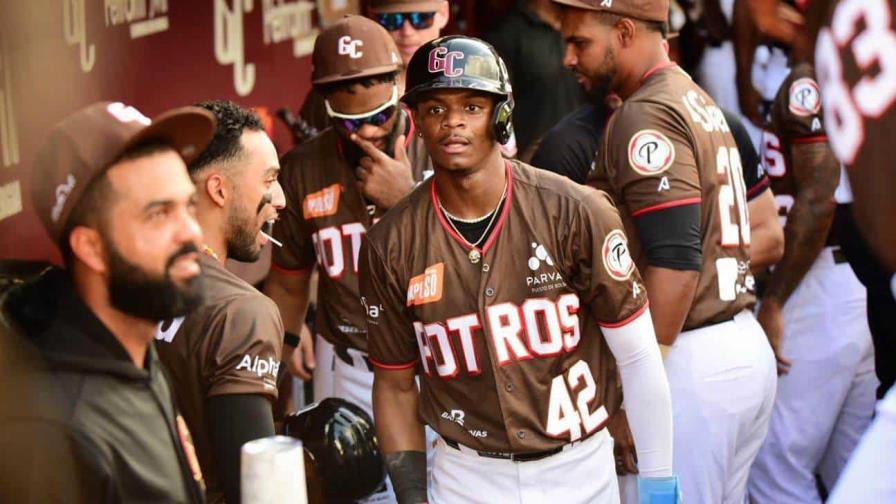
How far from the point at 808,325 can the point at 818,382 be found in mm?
244

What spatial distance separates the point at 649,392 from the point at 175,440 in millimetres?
1568

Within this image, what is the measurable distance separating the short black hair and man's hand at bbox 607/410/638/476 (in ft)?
4.91

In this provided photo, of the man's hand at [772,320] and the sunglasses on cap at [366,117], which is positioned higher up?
the sunglasses on cap at [366,117]

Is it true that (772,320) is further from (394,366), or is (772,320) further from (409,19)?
(394,366)

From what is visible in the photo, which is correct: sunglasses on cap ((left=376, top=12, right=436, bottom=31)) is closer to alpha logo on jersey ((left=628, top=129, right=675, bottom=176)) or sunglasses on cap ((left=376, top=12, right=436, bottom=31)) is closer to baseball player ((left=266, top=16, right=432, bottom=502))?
baseball player ((left=266, top=16, right=432, bottom=502))

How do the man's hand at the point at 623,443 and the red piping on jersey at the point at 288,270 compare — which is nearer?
the man's hand at the point at 623,443

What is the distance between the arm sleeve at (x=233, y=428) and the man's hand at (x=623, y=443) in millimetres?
1512

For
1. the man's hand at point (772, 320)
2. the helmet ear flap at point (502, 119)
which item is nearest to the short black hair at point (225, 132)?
the helmet ear flap at point (502, 119)

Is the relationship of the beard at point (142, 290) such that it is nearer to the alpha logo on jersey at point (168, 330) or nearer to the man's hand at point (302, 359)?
the alpha logo on jersey at point (168, 330)

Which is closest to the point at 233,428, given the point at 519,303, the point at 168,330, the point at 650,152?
the point at 168,330

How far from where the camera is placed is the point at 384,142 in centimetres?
485

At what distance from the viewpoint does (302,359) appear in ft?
19.1

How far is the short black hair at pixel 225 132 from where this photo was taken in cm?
362

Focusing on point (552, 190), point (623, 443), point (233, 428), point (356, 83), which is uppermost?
point (356, 83)
